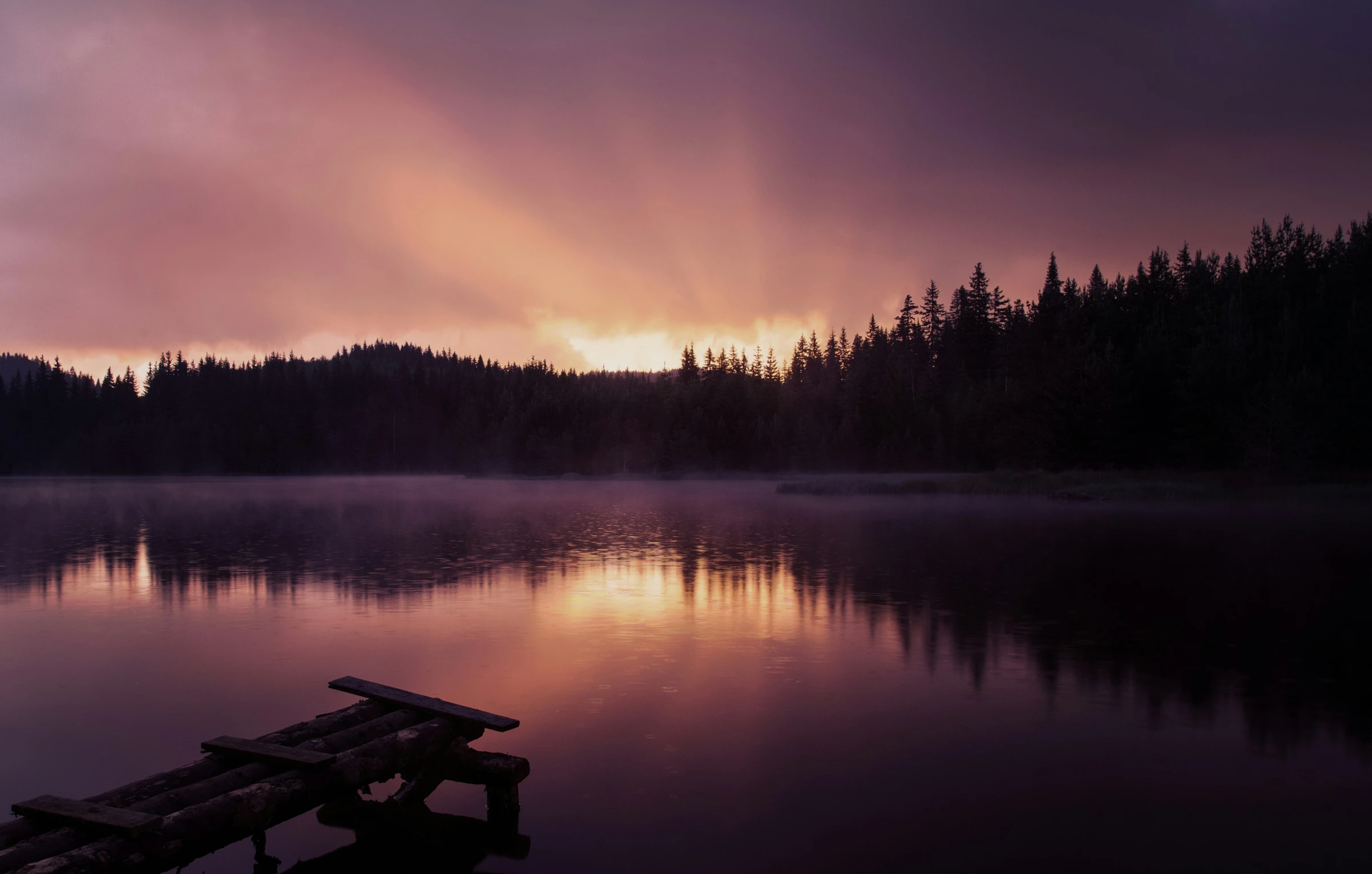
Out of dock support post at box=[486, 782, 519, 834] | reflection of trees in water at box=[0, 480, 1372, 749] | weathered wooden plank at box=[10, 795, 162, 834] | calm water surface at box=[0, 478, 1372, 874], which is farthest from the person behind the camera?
reflection of trees in water at box=[0, 480, 1372, 749]

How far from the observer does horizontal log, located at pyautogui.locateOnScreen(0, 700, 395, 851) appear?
218 inches

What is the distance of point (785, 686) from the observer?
11.7 m

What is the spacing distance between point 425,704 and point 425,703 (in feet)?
0.04

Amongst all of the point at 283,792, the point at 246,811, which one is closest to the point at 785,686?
the point at 283,792

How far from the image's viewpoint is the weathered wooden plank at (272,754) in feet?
21.4

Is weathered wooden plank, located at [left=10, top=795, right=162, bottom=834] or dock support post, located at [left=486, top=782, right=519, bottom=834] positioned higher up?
weathered wooden plank, located at [left=10, top=795, right=162, bottom=834]

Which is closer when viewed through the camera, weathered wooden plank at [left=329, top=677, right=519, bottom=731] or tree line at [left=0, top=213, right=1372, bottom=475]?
weathered wooden plank at [left=329, top=677, right=519, bottom=731]

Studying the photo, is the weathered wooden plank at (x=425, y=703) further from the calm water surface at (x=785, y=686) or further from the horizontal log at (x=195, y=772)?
the calm water surface at (x=785, y=686)

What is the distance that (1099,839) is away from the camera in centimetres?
700

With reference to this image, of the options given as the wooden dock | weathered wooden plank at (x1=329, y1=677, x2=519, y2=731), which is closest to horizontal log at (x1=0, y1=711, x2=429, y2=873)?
the wooden dock

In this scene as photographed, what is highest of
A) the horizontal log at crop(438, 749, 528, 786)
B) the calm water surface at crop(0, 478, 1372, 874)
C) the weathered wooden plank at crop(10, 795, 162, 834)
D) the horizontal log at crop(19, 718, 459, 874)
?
the weathered wooden plank at crop(10, 795, 162, 834)

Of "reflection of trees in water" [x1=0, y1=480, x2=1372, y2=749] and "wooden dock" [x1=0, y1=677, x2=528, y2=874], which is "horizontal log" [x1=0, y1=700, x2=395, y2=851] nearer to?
"wooden dock" [x1=0, y1=677, x2=528, y2=874]

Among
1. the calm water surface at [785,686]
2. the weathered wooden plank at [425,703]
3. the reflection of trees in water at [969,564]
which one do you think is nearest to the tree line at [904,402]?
the reflection of trees in water at [969,564]

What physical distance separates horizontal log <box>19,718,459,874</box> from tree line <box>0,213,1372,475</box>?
66483 mm
